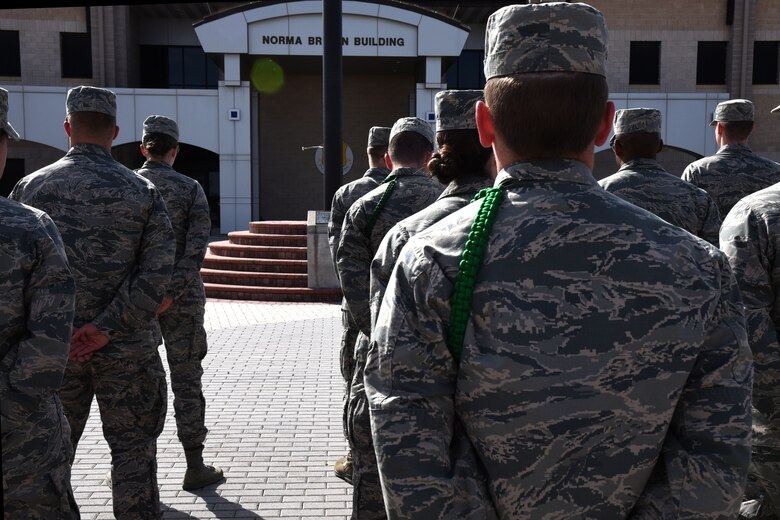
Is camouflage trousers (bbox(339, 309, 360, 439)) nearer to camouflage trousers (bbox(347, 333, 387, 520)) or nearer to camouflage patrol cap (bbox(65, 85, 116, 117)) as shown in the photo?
camouflage trousers (bbox(347, 333, 387, 520))

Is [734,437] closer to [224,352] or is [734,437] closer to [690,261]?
[690,261]

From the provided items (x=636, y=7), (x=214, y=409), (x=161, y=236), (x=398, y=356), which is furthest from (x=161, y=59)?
(x=398, y=356)

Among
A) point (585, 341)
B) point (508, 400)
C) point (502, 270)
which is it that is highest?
point (502, 270)

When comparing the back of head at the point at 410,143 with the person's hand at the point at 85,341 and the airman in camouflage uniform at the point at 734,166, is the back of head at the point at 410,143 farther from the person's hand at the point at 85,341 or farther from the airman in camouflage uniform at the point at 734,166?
the airman in camouflage uniform at the point at 734,166

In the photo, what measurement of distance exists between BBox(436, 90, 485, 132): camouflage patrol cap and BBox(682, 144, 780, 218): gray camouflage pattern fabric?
12.1 ft

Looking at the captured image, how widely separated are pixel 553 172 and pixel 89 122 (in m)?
2.90

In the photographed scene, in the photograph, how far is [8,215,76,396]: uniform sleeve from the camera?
2711mm

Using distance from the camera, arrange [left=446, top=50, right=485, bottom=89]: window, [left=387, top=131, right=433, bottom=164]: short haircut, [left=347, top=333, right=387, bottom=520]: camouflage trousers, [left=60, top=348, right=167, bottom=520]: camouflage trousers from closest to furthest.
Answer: [left=347, top=333, right=387, bottom=520]: camouflage trousers
[left=60, top=348, right=167, bottom=520]: camouflage trousers
[left=387, top=131, right=433, bottom=164]: short haircut
[left=446, top=50, right=485, bottom=89]: window

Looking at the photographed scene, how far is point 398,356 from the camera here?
1.52m

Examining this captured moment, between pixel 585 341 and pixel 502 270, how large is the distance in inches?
8.5

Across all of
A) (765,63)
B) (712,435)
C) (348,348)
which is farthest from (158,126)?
(765,63)

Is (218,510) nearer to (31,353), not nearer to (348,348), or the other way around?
(348,348)

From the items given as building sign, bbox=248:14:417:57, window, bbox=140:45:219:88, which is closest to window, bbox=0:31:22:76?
window, bbox=140:45:219:88

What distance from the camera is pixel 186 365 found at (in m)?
5.09
